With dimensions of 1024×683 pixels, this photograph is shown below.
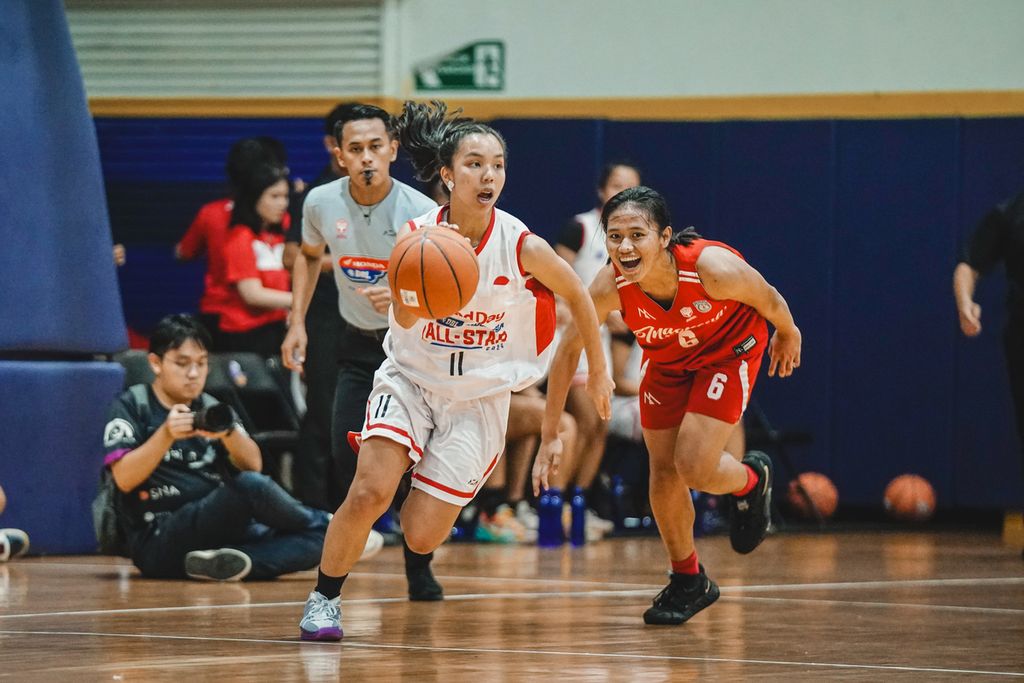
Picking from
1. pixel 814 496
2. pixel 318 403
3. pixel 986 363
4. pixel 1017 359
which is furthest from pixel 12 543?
pixel 986 363

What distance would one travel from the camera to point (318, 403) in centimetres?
751

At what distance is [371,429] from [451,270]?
59 cm

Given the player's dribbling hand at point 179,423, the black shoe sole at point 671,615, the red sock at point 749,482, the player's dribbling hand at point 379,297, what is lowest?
the black shoe sole at point 671,615

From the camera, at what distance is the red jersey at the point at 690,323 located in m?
5.33

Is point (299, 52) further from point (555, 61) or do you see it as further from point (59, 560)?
point (59, 560)

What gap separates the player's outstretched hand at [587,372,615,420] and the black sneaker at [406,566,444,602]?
141 cm

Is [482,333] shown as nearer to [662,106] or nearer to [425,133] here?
[425,133]

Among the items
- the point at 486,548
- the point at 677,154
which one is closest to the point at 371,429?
the point at 486,548

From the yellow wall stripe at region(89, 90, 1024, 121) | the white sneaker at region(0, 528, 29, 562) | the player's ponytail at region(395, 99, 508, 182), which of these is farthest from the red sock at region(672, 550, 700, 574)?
the yellow wall stripe at region(89, 90, 1024, 121)

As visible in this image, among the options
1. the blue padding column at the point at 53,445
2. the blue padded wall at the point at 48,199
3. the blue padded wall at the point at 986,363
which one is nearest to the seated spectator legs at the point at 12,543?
the blue padding column at the point at 53,445

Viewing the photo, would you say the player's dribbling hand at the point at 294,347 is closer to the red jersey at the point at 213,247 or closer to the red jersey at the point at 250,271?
the red jersey at the point at 250,271

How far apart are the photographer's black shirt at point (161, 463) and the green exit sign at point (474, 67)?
484 centimetres

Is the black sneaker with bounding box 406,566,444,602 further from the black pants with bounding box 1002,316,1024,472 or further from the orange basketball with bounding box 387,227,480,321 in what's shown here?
the black pants with bounding box 1002,316,1024,472

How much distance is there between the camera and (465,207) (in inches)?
194
